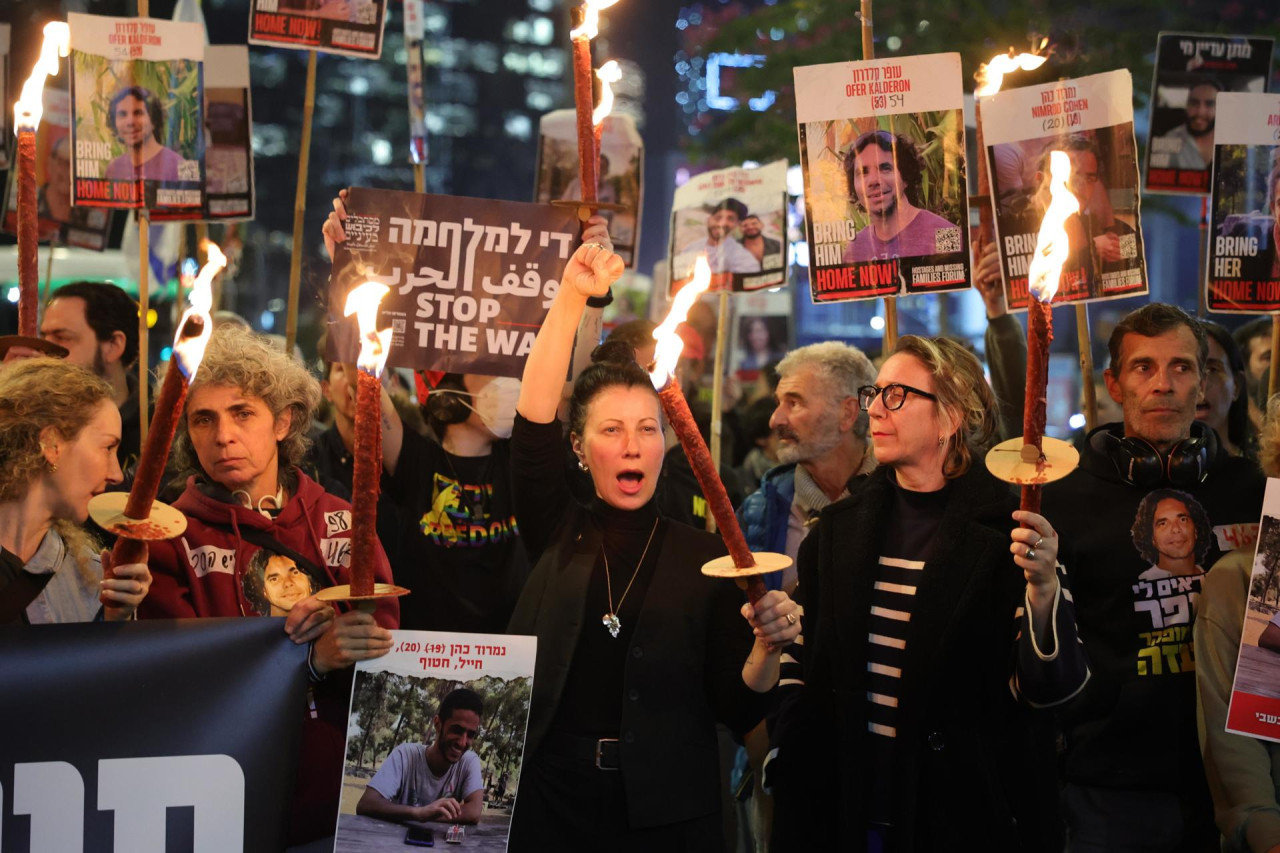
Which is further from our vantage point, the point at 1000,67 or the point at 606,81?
the point at 1000,67

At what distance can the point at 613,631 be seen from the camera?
3.23 m

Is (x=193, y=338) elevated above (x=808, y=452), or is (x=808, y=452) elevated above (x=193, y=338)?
(x=193, y=338)

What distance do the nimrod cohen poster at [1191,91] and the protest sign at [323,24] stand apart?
134 inches

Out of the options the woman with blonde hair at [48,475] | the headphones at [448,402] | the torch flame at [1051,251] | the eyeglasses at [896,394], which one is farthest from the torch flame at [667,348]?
the headphones at [448,402]

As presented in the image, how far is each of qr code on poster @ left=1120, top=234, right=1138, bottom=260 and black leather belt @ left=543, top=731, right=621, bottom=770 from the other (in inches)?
95.8

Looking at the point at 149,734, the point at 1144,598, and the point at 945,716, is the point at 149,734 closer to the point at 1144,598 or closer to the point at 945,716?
the point at 945,716

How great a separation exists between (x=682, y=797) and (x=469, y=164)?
225ft

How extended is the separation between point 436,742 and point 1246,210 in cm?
342

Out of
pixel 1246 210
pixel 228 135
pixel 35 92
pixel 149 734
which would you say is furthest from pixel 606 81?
pixel 228 135

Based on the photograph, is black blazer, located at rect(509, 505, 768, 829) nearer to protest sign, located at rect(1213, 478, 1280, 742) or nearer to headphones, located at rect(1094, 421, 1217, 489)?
protest sign, located at rect(1213, 478, 1280, 742)

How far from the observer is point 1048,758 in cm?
312

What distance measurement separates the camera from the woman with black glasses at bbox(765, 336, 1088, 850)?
3016mm

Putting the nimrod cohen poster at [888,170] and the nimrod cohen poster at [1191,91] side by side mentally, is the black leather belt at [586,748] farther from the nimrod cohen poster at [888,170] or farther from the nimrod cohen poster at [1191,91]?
the nimrod cohen poster at [1191,91]

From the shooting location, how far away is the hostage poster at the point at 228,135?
18.6ft
